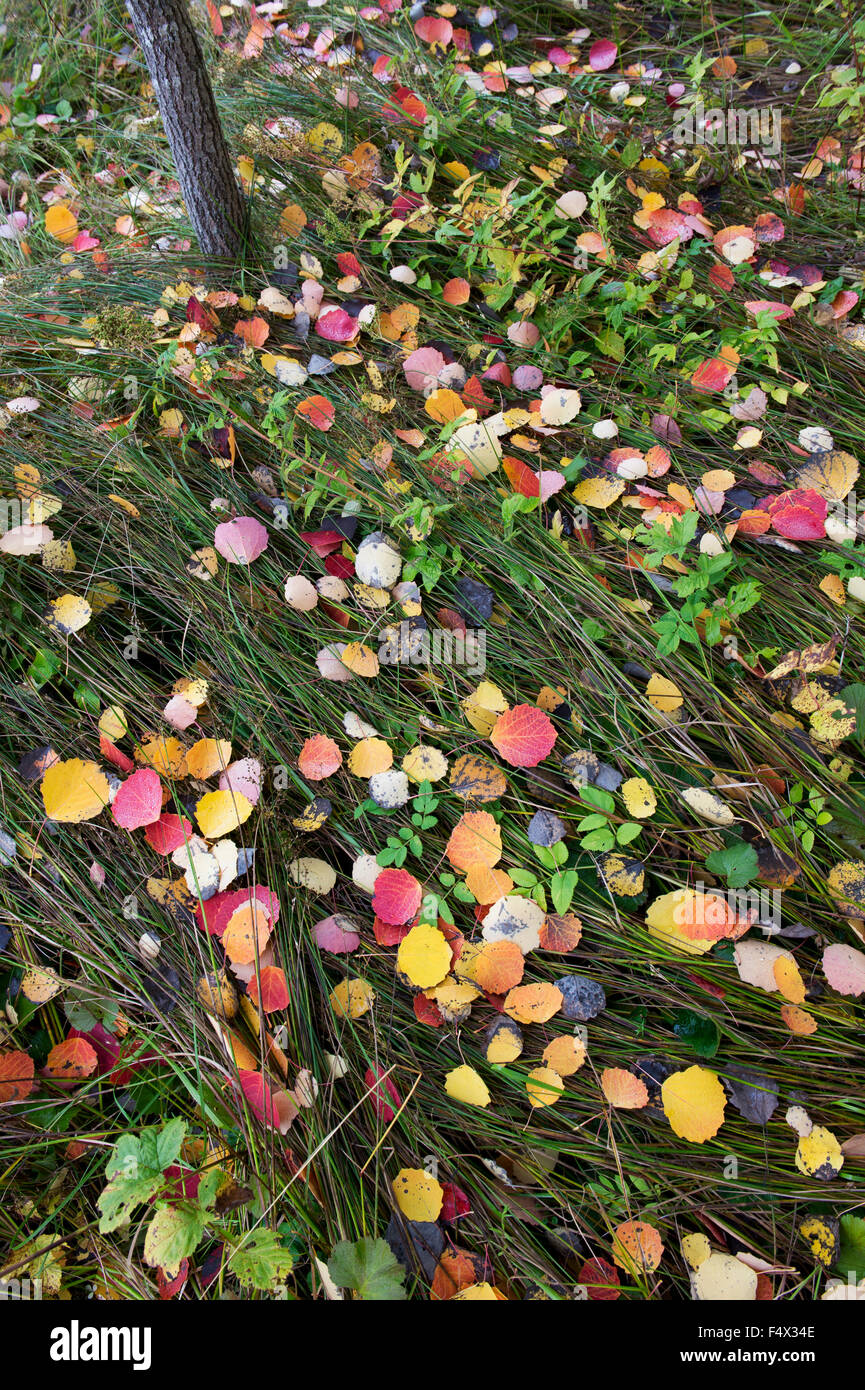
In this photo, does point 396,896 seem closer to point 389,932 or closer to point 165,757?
point 389,932

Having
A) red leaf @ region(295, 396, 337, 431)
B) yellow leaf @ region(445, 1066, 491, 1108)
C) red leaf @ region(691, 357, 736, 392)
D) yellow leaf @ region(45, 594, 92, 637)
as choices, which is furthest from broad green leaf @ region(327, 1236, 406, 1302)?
red leaf @ region(691, 357, 736, 392)

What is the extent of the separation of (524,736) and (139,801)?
66 centimetres

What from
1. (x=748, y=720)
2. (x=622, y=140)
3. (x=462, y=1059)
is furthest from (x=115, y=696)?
(x=622, y=140)

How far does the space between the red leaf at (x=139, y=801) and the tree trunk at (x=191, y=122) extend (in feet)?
4.57

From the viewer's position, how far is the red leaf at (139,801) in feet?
4.38

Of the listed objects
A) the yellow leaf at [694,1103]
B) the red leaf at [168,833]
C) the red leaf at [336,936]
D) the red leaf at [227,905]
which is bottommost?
the yellow leaf at [694,1103]

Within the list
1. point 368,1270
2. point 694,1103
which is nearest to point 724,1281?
point 694,1103

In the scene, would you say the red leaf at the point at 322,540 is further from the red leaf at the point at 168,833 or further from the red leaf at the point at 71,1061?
the red leaf at the point at 71,1061

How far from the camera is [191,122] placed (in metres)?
1.77

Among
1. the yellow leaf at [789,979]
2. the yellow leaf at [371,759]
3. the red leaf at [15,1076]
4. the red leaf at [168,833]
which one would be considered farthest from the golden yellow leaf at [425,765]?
the red leaf at [15,1076]

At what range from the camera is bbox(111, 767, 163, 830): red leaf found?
1.33 metres

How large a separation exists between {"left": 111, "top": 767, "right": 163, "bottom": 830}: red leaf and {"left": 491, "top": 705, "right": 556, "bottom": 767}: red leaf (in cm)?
58

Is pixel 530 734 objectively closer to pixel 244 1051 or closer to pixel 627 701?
pixel 627 701

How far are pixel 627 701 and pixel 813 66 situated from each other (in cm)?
223
